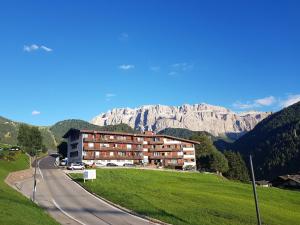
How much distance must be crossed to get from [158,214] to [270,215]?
18431mm

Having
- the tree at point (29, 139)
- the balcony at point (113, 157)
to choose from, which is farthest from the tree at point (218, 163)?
the tree at point (29, 139)

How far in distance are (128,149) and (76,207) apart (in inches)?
3684

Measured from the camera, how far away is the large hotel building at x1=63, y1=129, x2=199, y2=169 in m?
135

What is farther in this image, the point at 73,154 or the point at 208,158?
the point at 208,158

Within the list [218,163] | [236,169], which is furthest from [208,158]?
[236,169]

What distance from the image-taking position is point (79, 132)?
137 metres

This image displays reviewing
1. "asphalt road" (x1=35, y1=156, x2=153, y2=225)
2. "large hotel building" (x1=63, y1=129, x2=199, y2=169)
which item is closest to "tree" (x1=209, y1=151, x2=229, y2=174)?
"large hotel building" (x1=63, y1=129, x2=199, y2=169)

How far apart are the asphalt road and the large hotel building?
59.9 meters

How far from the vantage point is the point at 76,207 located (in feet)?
167

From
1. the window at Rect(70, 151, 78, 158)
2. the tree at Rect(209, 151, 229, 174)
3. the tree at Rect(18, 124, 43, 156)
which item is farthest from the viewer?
the tree at Rect(18, 124, 43, 156)

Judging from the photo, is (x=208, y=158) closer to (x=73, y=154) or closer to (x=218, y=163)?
(x=218, y=163)

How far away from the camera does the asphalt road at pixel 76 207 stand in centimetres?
4315

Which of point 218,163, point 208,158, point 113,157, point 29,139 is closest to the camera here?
point 113,157

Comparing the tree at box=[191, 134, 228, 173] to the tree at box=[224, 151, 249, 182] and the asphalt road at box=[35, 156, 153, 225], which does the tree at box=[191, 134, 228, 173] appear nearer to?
the tree at box=[224, 151, 249, 182]
